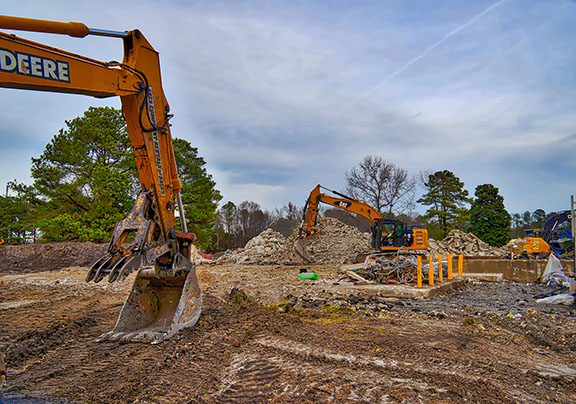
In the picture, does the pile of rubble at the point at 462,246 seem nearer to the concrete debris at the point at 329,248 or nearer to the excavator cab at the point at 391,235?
the concrete debris at the point at 329,248

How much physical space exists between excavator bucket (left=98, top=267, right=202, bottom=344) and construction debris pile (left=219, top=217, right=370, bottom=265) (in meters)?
15.0

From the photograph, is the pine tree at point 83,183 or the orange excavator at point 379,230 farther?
the pine tree at point 83,183

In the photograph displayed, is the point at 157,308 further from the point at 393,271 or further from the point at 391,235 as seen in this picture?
the point at 391,235

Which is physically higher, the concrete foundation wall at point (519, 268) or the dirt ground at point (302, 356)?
the dirt ground at point (302, 356)

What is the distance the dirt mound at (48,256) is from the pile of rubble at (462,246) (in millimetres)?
20043

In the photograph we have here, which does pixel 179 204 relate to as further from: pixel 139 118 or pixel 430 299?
pixel 430 299

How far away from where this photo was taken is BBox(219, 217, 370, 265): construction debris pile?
22.5 m

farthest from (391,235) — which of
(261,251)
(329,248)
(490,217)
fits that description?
(490,217)

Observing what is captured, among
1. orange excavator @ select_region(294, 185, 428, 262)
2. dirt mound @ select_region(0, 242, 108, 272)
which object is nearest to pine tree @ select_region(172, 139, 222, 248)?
dirt mound @ select_region(0, 242, 108, 272)

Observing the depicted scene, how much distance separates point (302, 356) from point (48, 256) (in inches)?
778

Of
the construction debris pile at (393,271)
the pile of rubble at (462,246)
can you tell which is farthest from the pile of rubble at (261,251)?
the construction debris pile at (393,271)

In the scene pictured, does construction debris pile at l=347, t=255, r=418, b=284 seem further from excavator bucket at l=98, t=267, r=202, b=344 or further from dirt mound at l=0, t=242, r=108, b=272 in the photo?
dirt mound at l=0, t=242, r=108, b=272

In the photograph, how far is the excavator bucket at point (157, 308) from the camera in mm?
5312

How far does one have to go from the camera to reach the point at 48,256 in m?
19.6
